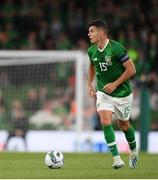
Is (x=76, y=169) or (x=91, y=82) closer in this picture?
(x=76, y=169)

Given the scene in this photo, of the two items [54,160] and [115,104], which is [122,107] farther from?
[54,160]

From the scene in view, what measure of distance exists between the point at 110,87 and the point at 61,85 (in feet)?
31.9

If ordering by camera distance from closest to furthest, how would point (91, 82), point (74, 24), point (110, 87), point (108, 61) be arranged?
1. point (110, 87)
2. point (108, 61)
3. point (91, 82)
4. point (74, 24)

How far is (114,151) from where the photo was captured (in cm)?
1185

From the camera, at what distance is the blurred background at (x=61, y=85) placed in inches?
797

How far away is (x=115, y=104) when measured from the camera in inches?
480

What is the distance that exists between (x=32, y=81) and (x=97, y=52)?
912 centimetres

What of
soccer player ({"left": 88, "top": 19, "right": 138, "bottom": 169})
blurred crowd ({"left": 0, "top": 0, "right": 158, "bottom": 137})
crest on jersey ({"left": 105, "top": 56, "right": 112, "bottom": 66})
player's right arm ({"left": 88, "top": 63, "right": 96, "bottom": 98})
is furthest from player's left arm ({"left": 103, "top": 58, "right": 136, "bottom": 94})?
blurred crowd ({"left": 0, "top": 0, "right": 158, "bottom": 137})

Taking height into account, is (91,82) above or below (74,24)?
below

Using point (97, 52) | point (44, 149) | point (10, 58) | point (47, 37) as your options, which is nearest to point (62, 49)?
point (47, 37)

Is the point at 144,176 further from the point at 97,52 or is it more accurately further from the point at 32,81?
the point at 32,81

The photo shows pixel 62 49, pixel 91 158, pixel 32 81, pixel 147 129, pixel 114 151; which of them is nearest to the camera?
pixel 114 151

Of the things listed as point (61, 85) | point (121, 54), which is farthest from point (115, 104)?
point (61, 85)

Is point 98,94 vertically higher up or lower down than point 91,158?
higher up
